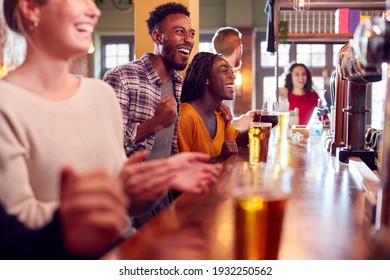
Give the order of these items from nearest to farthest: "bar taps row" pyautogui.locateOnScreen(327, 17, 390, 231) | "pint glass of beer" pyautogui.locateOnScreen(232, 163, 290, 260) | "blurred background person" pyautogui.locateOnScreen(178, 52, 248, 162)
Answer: "pint glass of beer" pyautogui.locateOnScreen(232, 163, 290, 260) → "bar taps row" pyautogui.locateOnScreen(327, 17, 390, 231) → "blurred background person" pyautogui.locateOnScreen(178, 52, 248, 162)

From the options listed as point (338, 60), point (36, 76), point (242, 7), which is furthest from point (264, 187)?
point (242, 7)

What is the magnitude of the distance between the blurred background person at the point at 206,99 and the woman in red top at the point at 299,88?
3.77 meters

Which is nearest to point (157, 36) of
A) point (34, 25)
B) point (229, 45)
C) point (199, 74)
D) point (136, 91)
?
point (199, 74)

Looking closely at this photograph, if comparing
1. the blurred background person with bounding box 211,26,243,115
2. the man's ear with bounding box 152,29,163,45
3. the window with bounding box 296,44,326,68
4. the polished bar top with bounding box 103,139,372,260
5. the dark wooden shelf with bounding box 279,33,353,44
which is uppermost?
the window with bounding box 296,44,326,68

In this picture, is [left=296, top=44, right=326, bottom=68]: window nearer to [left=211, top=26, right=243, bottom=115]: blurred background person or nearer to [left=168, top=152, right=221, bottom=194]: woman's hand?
[left=211, top=26, right=243, bottom=115]: blurred background person

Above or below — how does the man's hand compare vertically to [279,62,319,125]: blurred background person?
below

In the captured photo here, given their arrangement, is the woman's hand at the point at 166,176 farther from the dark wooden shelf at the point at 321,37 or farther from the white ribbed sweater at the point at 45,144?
the dark wooden shelf at the point at 321,37

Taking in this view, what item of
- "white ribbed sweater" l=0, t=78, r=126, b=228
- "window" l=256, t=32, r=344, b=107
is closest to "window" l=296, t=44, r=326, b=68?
"window" l=256, t=32, r=344, b=107

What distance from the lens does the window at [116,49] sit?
11.5 metres

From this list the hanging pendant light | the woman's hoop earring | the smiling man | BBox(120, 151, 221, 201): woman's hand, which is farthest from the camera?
the hanging pendant light

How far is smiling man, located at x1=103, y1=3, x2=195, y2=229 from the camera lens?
2.41 m

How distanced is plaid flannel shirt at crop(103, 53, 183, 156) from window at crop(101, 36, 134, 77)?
901 cm

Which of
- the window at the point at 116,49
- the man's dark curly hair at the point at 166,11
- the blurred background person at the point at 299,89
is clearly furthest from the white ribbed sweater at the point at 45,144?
the window at the point at 116,49
